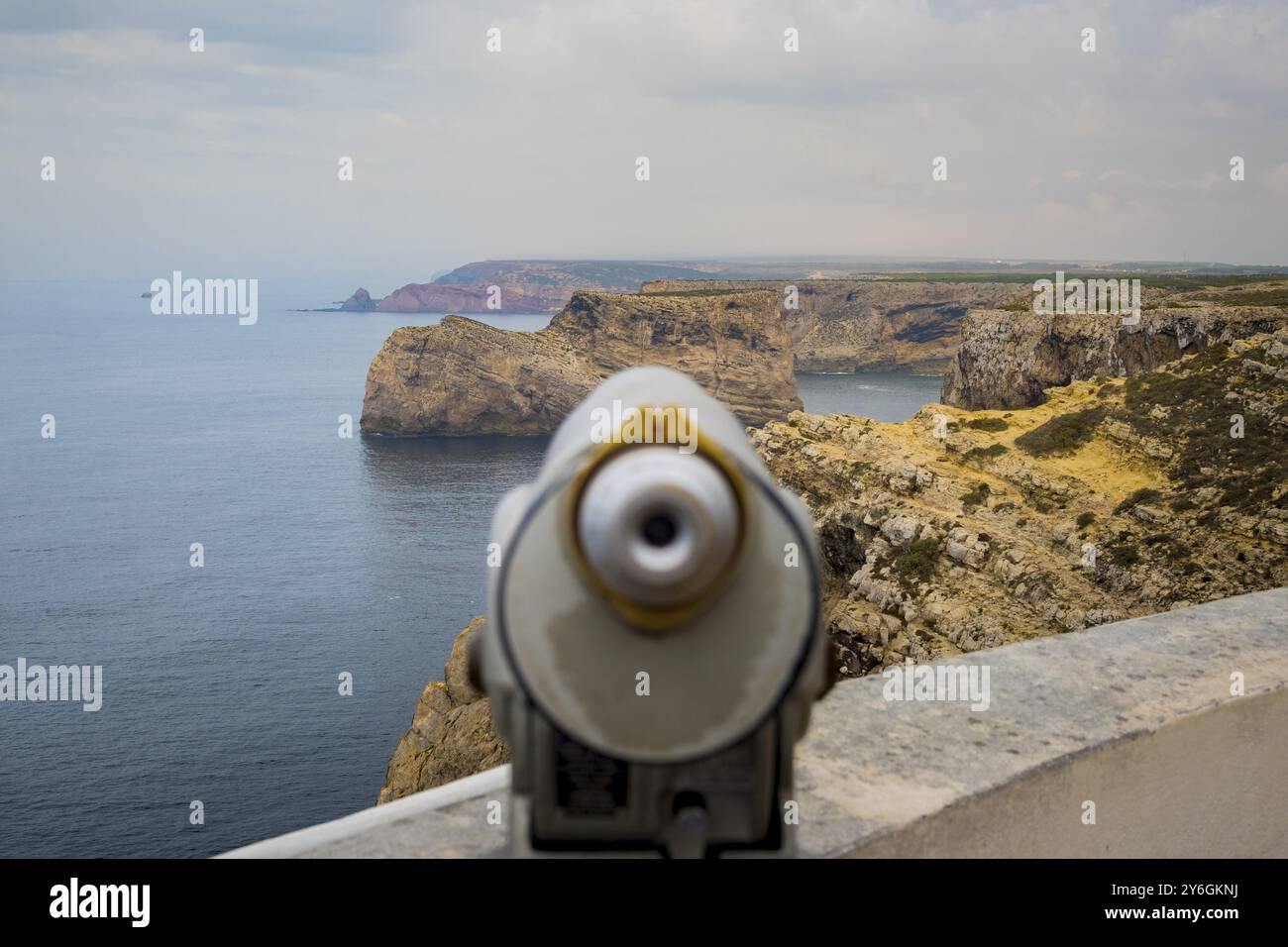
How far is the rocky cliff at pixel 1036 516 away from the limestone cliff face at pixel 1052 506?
0.24ft

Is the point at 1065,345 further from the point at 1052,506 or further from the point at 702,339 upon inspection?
the point at 702,339

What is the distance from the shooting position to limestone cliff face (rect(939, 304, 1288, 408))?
5681cm

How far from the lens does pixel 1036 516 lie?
4097cm

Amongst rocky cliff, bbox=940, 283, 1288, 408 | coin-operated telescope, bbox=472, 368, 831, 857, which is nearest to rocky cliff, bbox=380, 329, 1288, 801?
rocky cliff, bbox=940, 283, 1288, 408

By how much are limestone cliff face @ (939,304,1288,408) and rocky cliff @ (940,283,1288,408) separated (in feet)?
0.15

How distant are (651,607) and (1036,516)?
41.3m

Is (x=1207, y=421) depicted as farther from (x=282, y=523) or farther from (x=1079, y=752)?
(x=282, y=523)

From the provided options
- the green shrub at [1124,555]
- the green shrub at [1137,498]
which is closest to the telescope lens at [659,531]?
the green shrub at [1124,555]

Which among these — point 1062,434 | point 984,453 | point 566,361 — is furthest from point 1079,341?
point 566,361

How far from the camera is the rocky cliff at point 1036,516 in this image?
36.6 metres

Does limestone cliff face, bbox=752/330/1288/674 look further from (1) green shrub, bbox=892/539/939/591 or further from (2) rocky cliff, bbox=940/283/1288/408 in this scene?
(2) rocky cliff, bbox=940/283/1288/408

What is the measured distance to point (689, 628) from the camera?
229 cm
